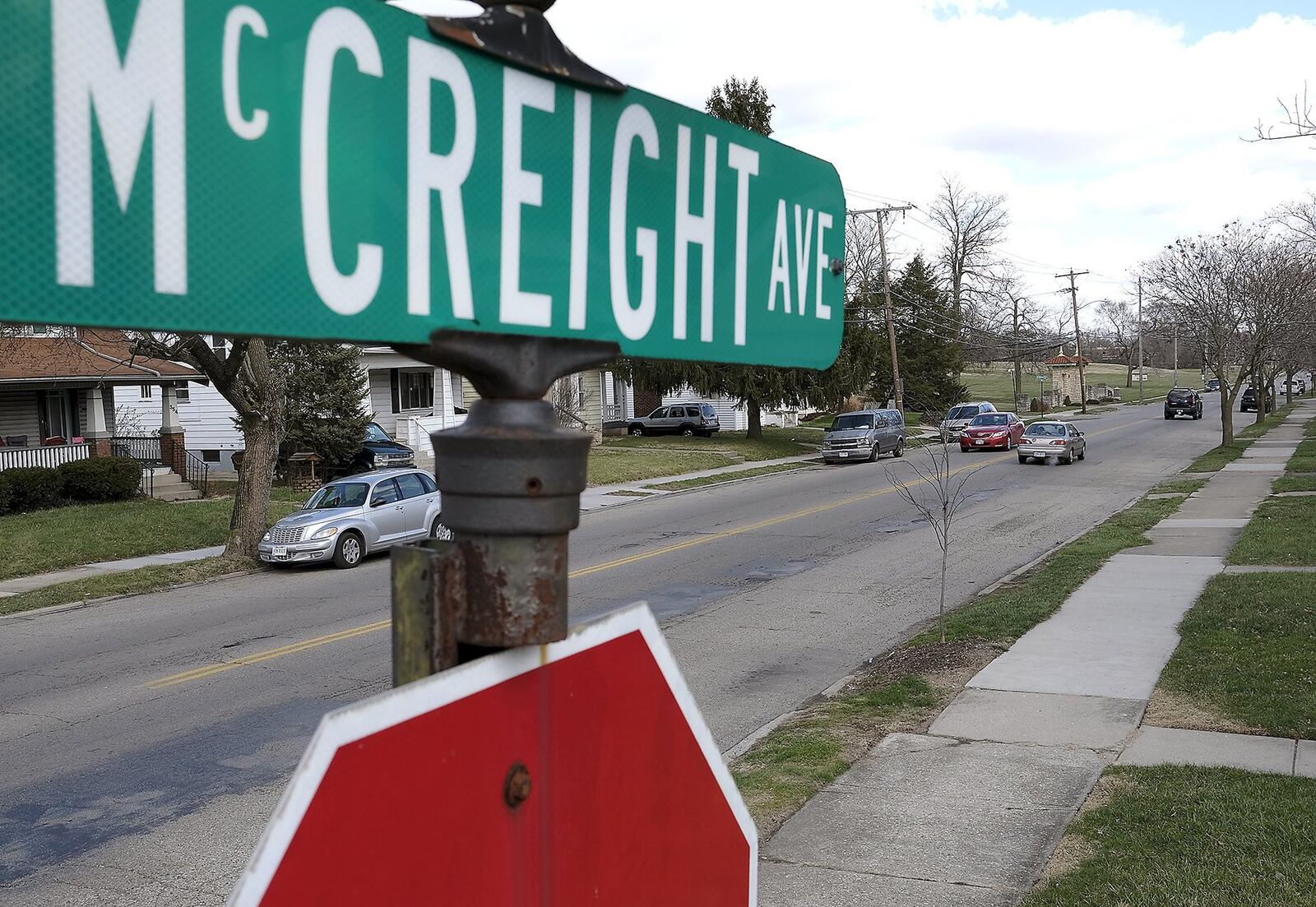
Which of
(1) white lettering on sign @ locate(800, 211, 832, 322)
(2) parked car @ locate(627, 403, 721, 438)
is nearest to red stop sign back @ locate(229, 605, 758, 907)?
(1) white lettering on sign @ locate(800, 211, 832, 322)

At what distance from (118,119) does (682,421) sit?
165 feet

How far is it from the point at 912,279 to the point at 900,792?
57415mm

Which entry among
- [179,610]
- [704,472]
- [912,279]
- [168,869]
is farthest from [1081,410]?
[168,869]

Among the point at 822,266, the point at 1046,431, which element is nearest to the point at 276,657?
the point at 822,266

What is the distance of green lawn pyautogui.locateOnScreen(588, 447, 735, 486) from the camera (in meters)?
32.0

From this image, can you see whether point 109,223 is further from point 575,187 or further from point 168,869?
point 168,869

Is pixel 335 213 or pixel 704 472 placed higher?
pixel 335 213

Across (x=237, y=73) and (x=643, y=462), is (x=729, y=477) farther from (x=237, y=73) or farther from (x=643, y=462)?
(x=237, y=73)

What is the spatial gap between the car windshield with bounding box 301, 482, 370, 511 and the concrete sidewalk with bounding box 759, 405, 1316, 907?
11259mm

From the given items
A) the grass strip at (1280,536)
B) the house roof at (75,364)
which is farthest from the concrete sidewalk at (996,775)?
the house roof at (75,364)

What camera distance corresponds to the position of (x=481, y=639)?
1470 mm

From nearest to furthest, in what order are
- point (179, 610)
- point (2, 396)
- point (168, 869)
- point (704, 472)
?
point (168, 869), point (179, 610), point (2, 396), point (704, 472)

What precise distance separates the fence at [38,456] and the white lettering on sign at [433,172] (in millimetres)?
26164

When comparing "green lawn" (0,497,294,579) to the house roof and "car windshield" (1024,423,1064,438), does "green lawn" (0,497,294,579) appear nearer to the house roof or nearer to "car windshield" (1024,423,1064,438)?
the house roof
